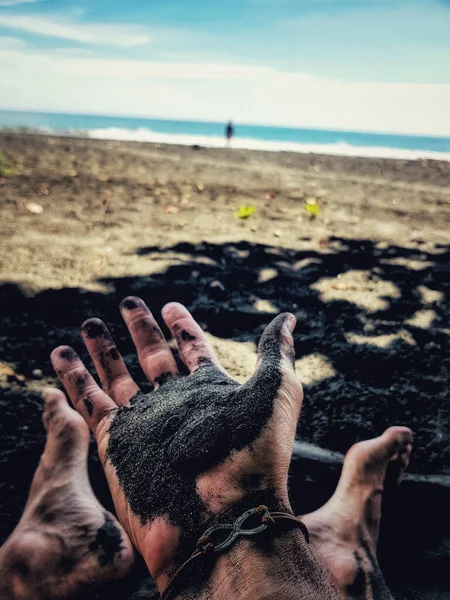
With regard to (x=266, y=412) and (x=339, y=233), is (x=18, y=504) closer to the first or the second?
(x=266, y=412)

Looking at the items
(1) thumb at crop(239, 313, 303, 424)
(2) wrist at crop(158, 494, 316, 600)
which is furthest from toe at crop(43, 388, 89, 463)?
(1) thumb at crop(239, 313, 303, 424)

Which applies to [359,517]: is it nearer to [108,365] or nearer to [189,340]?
[189,340]

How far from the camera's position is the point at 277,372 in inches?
51.6

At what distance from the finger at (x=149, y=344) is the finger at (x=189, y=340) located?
8 centimetres

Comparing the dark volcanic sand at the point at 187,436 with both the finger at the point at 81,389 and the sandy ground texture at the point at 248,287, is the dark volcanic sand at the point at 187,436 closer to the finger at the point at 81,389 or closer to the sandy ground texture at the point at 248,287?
the finger at the point at 81,389

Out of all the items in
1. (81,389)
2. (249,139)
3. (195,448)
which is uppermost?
(249,139)

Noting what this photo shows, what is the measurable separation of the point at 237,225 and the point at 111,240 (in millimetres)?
1366

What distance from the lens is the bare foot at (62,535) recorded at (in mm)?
1371

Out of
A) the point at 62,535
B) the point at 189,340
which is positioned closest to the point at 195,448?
the point at 62,535

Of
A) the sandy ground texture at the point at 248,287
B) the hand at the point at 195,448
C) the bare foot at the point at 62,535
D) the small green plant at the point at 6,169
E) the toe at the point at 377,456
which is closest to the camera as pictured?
the hand at the point at 195,448

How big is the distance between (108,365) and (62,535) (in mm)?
771

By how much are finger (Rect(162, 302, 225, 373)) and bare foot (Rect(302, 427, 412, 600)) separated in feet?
2.50

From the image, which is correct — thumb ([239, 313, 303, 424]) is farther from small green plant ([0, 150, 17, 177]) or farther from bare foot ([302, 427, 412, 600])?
small green plant ([0, 150, 17, 177])

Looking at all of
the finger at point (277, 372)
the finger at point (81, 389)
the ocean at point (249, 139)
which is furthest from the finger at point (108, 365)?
the ocean at point (249, 139)
